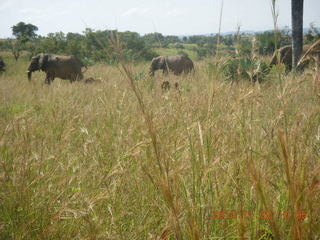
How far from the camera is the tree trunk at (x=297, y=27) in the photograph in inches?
265

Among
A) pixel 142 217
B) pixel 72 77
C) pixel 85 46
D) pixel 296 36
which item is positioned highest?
pixel 85 46

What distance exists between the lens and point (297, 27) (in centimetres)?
686

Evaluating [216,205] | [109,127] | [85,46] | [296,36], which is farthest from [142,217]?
[85,46]

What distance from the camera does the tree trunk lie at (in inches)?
265

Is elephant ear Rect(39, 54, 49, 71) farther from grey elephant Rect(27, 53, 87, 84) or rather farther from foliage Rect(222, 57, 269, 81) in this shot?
foliage Rect(222, 57, 269, 81)

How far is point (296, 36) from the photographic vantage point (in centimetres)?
673

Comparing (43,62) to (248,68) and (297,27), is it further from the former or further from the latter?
(297,27)

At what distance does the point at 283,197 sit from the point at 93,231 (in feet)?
2.89

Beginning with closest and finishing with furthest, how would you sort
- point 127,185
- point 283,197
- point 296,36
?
point 283,197 < point 127,185 < point 296,36

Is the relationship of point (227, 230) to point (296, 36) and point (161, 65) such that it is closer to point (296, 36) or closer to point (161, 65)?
point (296, 36)
